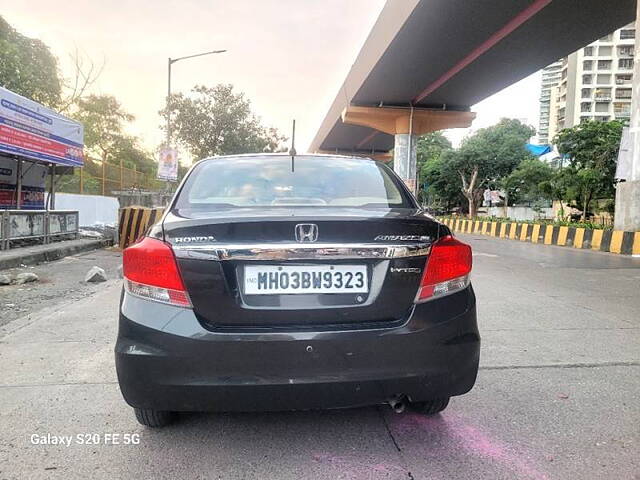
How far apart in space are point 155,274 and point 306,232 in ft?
2.15

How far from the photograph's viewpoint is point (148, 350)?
200 cm

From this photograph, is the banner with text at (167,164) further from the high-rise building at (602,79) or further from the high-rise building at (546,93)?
the high-rise building at (546,93)

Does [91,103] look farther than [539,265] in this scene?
Yes

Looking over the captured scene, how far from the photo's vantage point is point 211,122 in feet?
97.0

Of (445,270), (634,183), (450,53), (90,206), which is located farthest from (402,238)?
(90,206)

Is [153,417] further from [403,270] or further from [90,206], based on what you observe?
[90,206]

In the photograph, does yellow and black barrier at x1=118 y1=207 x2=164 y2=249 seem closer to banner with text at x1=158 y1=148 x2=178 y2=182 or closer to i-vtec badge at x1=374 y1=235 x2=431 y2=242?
banner with text at x1=158 y1=148 x2=178 y2=182

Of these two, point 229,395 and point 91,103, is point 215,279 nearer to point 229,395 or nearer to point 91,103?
point 229,395

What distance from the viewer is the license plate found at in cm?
201

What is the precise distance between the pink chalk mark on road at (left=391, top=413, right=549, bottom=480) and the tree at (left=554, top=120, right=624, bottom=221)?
56.6 ft

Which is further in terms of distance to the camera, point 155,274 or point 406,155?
point 406,155

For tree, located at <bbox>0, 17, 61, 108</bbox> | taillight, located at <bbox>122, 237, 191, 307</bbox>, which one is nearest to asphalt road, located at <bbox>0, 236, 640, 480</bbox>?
taillight, located at <bbox>122, 237, 191, 307</bbox>

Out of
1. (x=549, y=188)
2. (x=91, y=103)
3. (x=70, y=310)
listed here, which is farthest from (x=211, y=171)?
(x=91, y=103)

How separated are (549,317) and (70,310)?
16.5 ft
